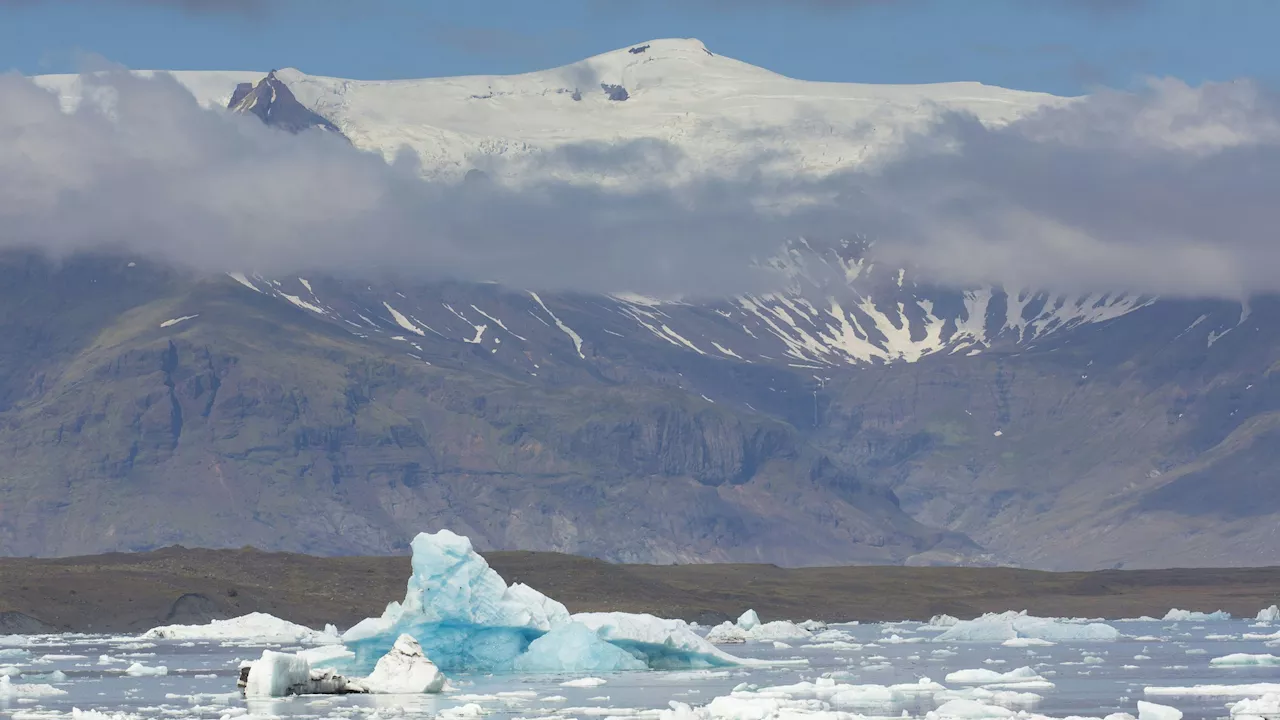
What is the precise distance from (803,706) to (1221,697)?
1870 cm

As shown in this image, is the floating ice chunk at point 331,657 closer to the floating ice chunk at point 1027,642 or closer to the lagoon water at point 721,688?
the lagoon water at point 721,688

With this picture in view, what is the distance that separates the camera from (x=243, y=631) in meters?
177

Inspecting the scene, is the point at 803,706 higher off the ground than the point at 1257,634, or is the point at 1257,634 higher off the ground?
the point at 1257,634

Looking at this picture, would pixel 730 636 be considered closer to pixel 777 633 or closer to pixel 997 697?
pixel 777 633

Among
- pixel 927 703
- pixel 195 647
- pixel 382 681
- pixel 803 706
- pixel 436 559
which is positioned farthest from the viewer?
pixel 195 647

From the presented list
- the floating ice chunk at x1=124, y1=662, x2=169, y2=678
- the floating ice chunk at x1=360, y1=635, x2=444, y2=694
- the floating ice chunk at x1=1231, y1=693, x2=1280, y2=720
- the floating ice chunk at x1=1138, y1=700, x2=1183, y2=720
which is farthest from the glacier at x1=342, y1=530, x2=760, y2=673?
the floating ice chunk at x1=1138, y1=700, x2=1183, y2=720

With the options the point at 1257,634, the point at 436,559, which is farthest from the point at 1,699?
the point at 1257,634

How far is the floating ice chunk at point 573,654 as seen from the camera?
110 metres

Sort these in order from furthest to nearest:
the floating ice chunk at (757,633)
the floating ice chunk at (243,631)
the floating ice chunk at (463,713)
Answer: the floating ice chunk at (243,631), the floating ice chunk at (757,633), the floating ice chunk at (463,713)

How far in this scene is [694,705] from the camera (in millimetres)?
86750

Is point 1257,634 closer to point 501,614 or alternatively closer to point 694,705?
point 501,614

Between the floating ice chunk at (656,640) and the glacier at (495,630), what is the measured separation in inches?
2.0

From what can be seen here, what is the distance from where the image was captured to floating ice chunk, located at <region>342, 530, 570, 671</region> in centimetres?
10612

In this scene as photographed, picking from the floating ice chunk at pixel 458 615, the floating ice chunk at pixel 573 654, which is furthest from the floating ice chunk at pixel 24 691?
the floating ice chunk at pixel 573 654
